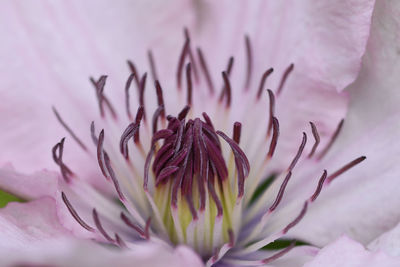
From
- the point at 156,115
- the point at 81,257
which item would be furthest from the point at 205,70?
the point at 81,257

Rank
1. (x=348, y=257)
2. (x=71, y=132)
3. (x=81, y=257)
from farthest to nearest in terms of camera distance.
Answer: (x=71, y=132), (x=348, y=257), (x=81, y=257)

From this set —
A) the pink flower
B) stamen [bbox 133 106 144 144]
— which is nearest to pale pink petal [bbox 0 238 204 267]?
the pink flower

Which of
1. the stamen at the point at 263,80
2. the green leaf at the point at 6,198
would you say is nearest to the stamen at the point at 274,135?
the stamen at the point at 263,80

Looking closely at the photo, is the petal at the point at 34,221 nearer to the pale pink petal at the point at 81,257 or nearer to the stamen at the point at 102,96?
the stamen at the point at 102,96

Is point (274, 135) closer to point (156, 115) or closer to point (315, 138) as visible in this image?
point (315, 138)

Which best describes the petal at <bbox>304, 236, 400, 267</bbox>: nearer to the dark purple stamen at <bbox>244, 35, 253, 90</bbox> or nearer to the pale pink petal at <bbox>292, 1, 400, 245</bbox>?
the pale pink petal at <bbox>292, 1, 400, 245</bbox>

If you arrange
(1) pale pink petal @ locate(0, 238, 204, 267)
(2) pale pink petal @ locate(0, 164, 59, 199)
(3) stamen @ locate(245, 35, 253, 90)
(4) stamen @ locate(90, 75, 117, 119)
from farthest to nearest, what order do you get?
(3) stamen @ locate(245, 35, 253, 90) < (4) stamen @ locate(90, 75, 117, 119) < (2) pale pink petal @ locate(0, 164, 59, 199) < (1) pale pink petal @ locate(0, 238, 204, 267)
